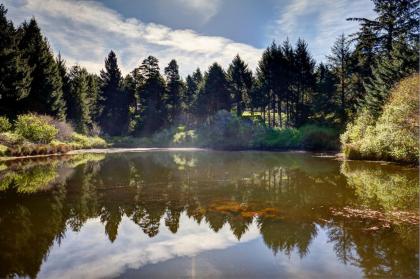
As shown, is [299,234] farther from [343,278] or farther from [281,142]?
[281,142]

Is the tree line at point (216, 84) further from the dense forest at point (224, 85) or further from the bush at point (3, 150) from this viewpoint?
the bush at point (3, 150)

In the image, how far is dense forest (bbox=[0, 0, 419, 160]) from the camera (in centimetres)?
3891

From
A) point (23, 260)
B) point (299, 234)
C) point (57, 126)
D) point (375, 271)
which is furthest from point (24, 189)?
point (57, 126)

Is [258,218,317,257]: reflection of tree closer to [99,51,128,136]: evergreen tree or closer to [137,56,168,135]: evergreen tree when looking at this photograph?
[137,56,168,135]: evergreen tree

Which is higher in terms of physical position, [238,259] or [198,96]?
[198,96]

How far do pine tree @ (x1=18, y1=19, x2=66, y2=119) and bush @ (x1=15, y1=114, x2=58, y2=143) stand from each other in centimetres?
988

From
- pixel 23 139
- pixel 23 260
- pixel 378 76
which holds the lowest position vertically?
pixel 23 260

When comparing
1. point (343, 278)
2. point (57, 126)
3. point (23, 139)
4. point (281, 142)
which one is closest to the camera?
point (343, 278)

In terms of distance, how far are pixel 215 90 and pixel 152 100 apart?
14.2 m

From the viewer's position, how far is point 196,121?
77.3 m

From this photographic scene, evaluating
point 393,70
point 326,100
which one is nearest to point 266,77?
point 326,100

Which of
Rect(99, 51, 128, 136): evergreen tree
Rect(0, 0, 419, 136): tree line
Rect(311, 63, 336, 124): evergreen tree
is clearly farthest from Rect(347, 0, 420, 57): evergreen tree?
Rect(99, 51, 128, 136): evergreen tree

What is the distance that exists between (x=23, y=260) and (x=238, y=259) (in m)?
4.74

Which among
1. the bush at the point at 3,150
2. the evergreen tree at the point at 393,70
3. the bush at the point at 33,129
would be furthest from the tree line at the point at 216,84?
the bush at the point at 3,150
